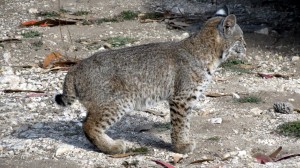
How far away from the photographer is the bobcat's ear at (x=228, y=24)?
6.76m

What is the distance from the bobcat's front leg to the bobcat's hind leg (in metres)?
0.51

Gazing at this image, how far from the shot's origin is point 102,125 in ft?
21.4

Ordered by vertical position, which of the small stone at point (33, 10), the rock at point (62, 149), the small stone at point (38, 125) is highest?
the small stone at point (33, 10)

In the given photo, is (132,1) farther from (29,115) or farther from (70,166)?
(70,166)

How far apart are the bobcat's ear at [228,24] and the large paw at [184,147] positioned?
3.72ft

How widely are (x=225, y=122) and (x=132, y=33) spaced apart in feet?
13.2

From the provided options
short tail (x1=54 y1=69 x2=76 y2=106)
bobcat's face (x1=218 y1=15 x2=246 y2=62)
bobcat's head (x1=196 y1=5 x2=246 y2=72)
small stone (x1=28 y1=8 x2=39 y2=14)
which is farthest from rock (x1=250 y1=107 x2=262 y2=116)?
small stone (x1=28 y1=8 x2=39 y2=14)

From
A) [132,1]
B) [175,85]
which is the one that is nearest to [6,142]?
[175,85]

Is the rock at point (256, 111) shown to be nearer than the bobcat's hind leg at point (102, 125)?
No

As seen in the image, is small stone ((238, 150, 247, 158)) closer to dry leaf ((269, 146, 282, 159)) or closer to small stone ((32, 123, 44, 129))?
dry leaf ((269, 146, 282, 159))

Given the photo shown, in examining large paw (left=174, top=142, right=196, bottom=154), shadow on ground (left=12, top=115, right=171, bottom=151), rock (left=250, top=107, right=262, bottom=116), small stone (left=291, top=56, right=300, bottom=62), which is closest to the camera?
large paw (left=174, top=142, right=196, bottom=154)

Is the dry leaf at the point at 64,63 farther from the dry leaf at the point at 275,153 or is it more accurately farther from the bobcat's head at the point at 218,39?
the dry leaf at the point at 275,153

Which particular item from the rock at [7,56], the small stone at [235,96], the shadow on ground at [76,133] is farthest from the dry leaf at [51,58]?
the small stone at [235,96]

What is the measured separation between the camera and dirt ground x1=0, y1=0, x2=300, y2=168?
6.58 meters
